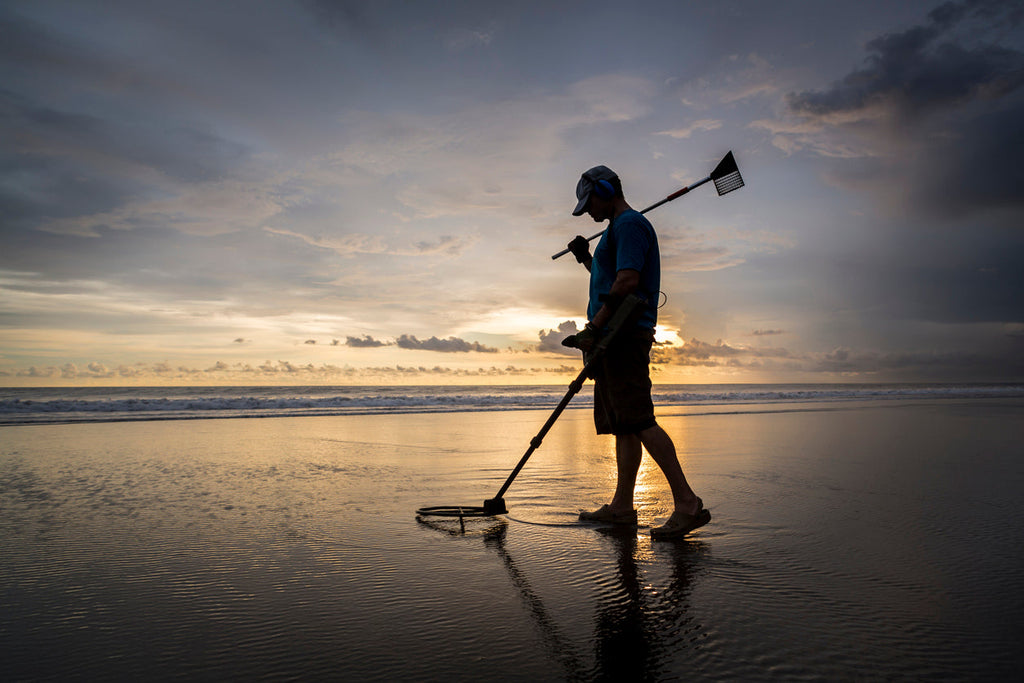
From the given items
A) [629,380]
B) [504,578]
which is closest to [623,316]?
[629,380]

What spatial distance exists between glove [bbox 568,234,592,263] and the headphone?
0.56 m

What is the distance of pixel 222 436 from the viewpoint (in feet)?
30.7

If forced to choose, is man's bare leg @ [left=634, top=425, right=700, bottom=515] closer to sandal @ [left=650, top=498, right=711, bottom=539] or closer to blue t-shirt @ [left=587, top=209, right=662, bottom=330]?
sandal @ [left=650, top=498, right=711, bottom=539]

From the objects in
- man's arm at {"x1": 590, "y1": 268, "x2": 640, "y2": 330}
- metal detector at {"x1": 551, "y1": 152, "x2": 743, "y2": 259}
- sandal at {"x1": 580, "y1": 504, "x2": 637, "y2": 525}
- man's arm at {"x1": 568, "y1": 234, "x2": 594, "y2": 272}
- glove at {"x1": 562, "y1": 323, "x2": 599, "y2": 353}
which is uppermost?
metal detector at {"x1": 551, "y1": 152, "x2": 743, "y2": 259}

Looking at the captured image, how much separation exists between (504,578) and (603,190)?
2.40m

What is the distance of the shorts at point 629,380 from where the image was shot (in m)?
3.47

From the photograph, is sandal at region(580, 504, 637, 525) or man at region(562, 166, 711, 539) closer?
man at region(562, 166, 711, 539)

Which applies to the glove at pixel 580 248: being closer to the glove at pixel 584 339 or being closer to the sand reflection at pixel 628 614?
the glove at pixel 584 339

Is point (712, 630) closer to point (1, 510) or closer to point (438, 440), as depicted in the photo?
point (1, 510)

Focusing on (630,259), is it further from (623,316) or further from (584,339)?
(584,339)

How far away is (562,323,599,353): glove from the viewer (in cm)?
347

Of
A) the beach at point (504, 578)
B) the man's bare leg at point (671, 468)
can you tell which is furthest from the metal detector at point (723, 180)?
the beach at point (504, 578)

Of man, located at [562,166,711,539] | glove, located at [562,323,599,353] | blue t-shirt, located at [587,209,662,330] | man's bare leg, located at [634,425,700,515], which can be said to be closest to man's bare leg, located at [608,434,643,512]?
man, located at [562,166,711,539]

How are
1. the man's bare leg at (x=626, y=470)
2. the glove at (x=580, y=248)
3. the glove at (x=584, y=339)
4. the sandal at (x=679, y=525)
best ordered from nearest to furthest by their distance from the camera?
the sandal at (x=679, y=525), the glove at (x=584, y=339), the man's bare leg at (x=626, y=470), the glove at (x=580, y=248)
